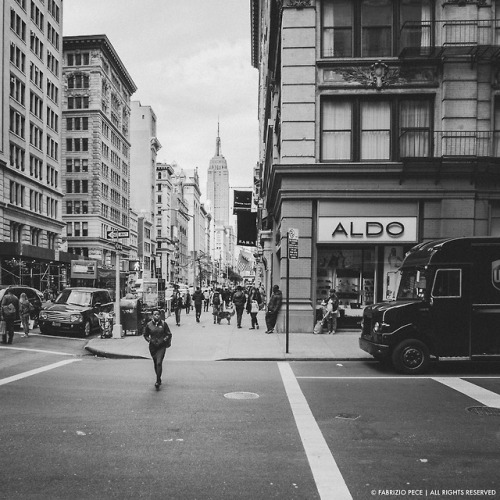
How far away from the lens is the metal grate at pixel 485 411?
8.59m

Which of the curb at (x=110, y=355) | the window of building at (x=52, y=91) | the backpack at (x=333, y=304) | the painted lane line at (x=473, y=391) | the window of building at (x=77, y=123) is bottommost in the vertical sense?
the curb at (x=110, y=355)

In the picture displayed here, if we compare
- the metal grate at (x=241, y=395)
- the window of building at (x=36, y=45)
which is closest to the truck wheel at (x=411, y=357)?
the metal grate at (x=241, y=395)

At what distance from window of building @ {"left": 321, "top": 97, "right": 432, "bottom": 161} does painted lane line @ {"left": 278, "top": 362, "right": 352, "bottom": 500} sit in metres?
12.5

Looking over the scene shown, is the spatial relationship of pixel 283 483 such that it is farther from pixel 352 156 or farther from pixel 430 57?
pixel 430 57

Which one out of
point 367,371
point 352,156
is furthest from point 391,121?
point 367,371

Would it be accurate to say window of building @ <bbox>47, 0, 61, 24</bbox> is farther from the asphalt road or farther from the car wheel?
the asphalt road

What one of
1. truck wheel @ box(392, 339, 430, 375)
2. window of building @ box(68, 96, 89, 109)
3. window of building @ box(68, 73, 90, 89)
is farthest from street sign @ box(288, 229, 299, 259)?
window of building @ box(68, 73, 90, 89)

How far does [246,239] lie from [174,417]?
46.7 meters

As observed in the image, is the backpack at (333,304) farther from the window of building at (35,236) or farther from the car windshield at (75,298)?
the window of building at (35,236)

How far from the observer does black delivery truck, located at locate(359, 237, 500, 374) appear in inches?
492

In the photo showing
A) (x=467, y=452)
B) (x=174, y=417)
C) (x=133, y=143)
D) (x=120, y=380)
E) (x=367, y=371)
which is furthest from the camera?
(x=133, y=143)

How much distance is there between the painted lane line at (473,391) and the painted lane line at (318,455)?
3.15m

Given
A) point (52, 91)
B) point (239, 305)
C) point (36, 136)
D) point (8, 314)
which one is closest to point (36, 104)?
point (36, 136)

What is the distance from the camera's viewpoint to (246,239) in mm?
54906
